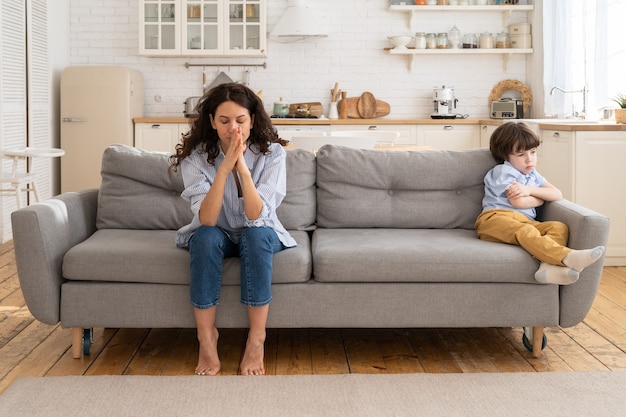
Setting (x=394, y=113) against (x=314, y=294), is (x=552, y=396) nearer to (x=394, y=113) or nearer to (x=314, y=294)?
(x=314, y=294)

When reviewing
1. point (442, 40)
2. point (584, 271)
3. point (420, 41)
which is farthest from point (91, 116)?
point (584, 271)

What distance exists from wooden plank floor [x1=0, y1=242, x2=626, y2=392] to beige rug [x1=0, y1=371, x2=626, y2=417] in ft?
0.44

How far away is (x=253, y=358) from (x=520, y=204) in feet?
4.22

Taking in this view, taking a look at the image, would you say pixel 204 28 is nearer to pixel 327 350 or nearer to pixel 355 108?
pixel 355 108

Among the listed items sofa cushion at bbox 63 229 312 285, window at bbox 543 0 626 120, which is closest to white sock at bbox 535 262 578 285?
sofa cushion at bbox 63 229 312 285

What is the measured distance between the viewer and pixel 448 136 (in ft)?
24.5

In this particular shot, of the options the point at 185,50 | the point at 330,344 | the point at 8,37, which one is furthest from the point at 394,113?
the point at 330,344

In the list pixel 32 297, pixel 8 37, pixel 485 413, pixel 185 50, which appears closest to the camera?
pixel 485 413

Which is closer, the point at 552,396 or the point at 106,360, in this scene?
the point at 552,396

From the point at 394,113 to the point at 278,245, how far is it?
16.7ft

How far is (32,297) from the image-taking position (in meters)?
3.07

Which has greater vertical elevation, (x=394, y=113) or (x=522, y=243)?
(x=394, y=113)

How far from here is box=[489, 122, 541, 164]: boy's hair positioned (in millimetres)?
3521

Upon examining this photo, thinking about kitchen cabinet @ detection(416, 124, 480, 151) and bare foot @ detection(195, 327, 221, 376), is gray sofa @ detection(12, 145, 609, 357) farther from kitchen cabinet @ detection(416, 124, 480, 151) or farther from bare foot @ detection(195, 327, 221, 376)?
kitchen cabinet @ detection(416, 124, 480, 151)
